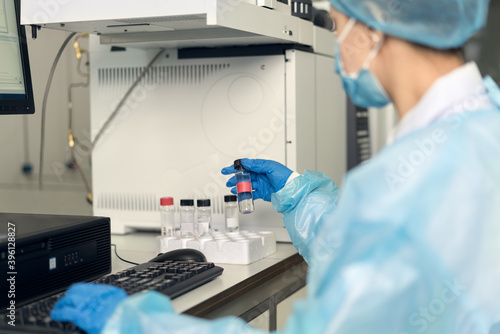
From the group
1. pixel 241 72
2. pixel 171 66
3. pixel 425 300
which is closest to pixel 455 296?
pixel 425 300

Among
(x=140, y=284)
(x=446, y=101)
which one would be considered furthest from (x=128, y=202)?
(x=446, y=101)

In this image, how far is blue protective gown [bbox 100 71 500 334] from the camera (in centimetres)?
74

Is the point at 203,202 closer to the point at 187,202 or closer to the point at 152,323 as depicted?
the point at 187,202

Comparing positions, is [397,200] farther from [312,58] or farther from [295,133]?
[312,58]

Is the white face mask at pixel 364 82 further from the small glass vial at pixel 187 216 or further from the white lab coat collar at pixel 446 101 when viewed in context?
the small glass vial at pixel 187 216

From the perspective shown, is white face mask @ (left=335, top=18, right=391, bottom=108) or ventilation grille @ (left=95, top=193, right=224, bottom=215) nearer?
white face mask @ (left=335, top=18, right=391, bottom=108)

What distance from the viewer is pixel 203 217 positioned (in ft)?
4.90

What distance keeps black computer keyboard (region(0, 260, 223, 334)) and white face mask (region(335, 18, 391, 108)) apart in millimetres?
438

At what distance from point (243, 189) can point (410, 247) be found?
681mm

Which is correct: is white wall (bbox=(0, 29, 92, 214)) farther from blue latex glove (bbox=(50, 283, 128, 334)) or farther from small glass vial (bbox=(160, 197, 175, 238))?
blue latex glove (bbox=(50, 283, 128, 334))

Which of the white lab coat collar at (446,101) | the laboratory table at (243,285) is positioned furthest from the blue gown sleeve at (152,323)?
the white lab coat collar at (446,101)

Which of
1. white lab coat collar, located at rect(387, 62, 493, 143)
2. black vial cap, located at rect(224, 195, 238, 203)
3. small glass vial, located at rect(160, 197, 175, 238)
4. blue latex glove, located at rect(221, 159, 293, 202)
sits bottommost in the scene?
small glass vial, located at rect(160, 197, 175, 238)

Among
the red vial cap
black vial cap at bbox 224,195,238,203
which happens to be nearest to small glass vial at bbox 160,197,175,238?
the red vial cap

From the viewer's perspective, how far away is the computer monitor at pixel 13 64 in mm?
1266
